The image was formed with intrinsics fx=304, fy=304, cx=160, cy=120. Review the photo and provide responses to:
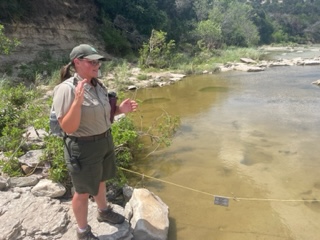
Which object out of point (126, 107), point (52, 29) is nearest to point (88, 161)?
point (126, 107)

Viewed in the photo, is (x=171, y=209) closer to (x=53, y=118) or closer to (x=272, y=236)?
(x=272, y=236)

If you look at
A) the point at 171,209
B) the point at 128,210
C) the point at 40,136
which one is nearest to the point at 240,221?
the point at 171,209

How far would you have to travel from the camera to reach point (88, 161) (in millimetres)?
2473

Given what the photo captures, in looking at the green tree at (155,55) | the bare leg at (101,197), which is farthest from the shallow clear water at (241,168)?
the green tree at (155,55)

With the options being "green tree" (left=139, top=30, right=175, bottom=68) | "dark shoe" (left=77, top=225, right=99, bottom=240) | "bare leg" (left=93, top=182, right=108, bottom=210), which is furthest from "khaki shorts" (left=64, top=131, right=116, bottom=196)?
"green tree" (left=139, top=30, right=175, bottom=68)

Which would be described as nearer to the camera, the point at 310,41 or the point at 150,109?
the point at 150,109

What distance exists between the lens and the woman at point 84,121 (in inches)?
88.5

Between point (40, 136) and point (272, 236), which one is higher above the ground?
point (40, 136)

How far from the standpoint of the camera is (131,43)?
2398cm

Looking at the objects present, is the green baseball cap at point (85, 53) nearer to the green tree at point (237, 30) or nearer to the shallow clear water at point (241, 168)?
the shallow clear water at point (241, 168)

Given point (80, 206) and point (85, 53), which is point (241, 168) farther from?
point (85, 53)

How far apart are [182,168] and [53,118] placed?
319cm

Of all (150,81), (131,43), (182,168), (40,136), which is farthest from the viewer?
(131,43)

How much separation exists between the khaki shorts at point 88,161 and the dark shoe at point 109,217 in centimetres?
49
